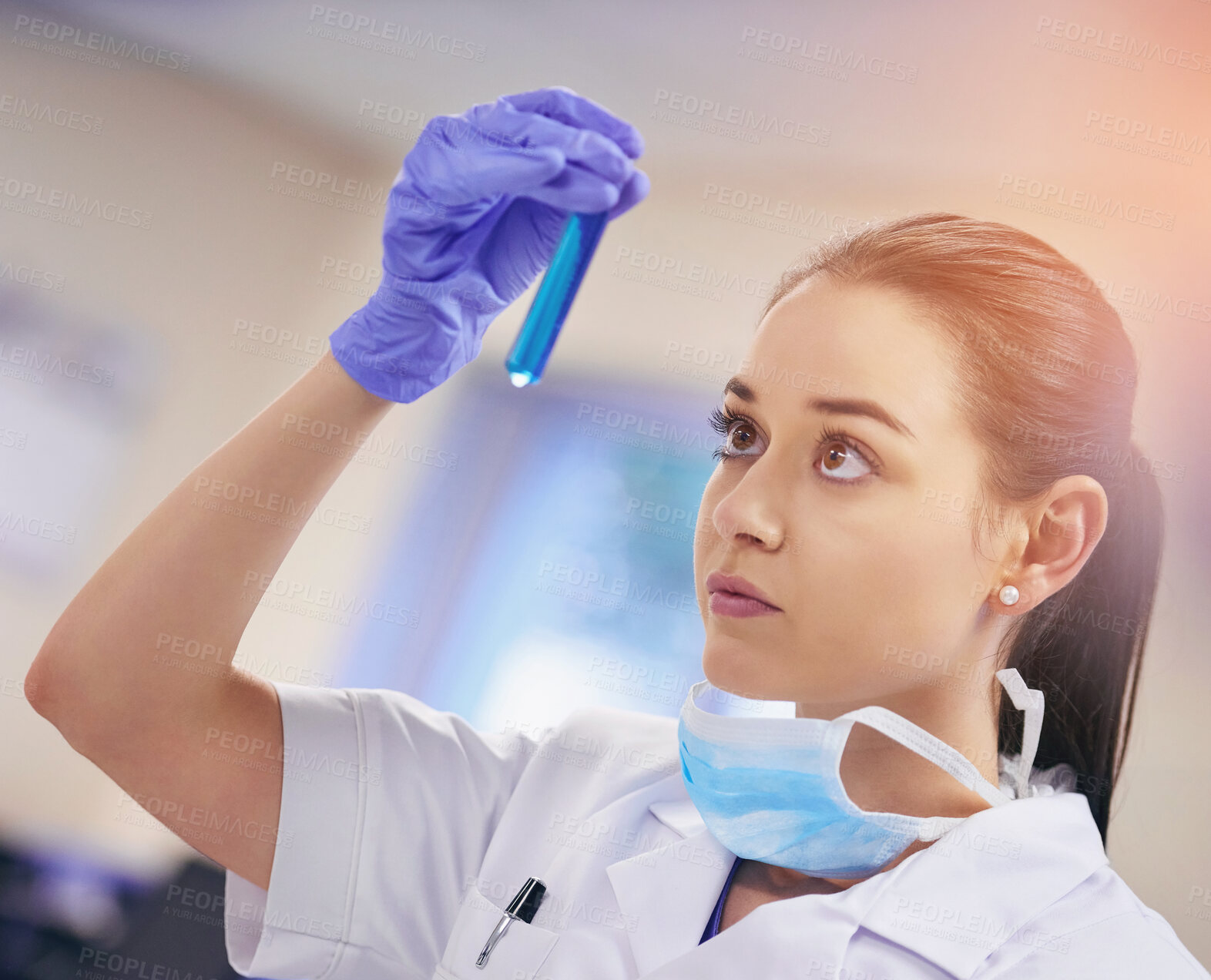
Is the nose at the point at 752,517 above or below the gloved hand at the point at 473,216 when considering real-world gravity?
below

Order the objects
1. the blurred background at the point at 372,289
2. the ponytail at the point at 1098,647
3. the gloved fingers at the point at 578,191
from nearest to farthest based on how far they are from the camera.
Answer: the gloved fingers at the point at 578,191 → the ponytail at the point at 1098,647 → the blurred background at the point at 372,289

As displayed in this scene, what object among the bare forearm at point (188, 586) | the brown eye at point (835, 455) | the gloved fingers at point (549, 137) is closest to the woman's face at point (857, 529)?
the brown eye at point (835, 455)

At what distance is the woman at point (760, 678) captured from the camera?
75 cm

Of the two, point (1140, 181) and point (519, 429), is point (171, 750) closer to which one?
point (519, 429)

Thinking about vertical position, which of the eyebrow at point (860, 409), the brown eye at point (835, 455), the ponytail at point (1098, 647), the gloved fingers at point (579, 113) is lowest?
the ponytail at point (1098, 647)

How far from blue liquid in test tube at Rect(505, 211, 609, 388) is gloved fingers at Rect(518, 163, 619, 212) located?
0.09ft

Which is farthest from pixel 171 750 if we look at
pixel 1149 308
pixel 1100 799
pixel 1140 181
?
pixel 1140 181

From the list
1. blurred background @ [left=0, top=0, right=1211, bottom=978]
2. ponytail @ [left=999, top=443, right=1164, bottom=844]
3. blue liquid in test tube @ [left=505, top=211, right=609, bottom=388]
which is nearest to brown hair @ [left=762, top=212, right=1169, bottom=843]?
ponytail @ [left=999, top=443, right=1164, bottom=844]

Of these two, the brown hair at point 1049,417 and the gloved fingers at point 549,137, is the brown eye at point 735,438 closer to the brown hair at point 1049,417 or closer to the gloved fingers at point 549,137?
the brown hair at point 1049,417

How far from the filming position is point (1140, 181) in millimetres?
1652

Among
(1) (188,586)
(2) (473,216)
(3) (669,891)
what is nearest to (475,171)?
(2) (473,216)

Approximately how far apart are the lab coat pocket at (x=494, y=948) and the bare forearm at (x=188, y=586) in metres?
0.33

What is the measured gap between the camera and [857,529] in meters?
0.76

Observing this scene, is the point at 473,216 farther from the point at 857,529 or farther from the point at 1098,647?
the point at 1098,647
